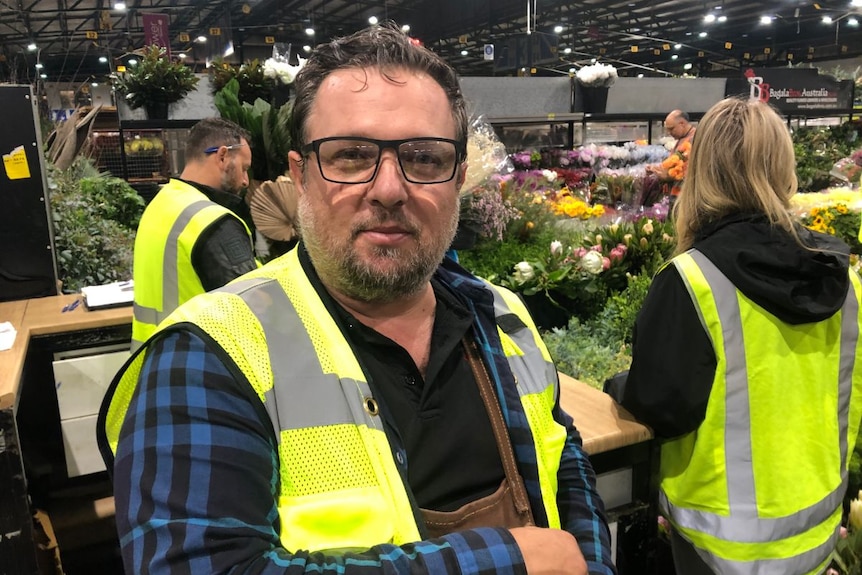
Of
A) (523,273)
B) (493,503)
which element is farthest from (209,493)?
(523,273)

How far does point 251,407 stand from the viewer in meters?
0.84

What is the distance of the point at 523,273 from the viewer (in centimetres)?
267

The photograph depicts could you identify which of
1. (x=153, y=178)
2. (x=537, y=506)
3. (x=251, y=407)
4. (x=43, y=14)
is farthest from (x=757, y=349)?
(x=43, y=14)

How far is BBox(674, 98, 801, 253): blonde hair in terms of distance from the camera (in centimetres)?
171

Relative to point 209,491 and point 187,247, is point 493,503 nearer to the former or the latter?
point 209,491

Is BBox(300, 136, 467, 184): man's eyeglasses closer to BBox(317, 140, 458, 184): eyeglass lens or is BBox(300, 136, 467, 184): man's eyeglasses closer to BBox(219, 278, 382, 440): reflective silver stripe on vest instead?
BBox(317, 140, 458, 184): eyeglass lens

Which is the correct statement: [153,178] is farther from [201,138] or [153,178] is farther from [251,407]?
[251,407]

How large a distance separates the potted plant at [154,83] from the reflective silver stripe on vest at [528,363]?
342 centimetres

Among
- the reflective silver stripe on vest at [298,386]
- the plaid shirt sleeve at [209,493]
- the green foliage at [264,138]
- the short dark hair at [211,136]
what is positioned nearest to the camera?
the plaid shirt sleeve at [209,493]

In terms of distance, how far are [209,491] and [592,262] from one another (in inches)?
85.1

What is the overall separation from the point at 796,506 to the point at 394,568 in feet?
4.40

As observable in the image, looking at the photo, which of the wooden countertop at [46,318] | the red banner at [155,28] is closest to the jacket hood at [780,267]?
the wooden countertop at [46,318]

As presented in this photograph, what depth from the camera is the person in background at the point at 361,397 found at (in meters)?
0.78

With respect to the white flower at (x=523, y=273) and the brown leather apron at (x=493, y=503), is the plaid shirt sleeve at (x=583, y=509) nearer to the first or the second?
the brown leather apron at (x=493, y=503)
